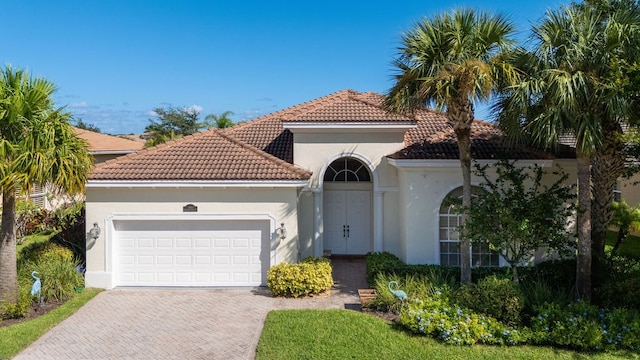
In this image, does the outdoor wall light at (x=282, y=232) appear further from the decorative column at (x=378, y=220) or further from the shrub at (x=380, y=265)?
the decorative column at (x=378, y=220)

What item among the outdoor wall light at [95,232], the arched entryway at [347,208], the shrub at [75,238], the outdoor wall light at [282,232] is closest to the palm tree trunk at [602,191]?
the arched entryway at [347,208]

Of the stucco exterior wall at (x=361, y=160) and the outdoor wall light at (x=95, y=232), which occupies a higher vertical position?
the stucco exterior wall at (x=361, y=160)

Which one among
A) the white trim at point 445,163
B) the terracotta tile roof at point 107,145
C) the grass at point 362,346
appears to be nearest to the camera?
the grass at point 362,346

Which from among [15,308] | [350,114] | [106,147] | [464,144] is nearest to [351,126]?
[350,114]

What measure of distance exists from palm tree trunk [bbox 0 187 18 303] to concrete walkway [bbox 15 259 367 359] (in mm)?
2022

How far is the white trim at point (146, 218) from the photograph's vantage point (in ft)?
49.6

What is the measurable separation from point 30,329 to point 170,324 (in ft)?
11.5

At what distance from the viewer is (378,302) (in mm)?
12484

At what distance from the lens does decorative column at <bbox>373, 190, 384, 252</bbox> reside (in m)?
17.7

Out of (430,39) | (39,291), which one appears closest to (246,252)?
(39,291)

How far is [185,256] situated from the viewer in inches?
607

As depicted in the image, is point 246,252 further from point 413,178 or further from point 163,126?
point 163,126

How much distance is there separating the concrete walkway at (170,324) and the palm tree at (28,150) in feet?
9.35

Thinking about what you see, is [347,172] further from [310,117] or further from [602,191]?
[602,191]
